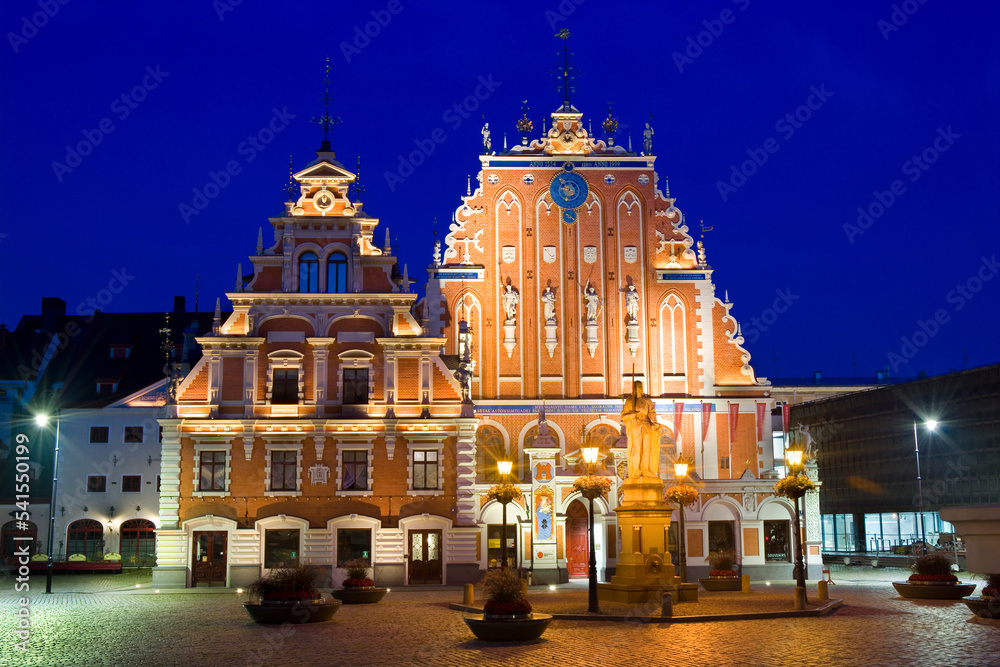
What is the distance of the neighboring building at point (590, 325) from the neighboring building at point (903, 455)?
5.24 m

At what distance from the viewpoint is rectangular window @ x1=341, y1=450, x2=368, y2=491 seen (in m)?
40.6

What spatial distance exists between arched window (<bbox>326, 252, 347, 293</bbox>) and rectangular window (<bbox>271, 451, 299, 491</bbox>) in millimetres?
6926

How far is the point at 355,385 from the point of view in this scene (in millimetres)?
41312

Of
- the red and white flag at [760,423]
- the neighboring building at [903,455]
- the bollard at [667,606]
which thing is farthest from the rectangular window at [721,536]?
the bollard at [667,606]

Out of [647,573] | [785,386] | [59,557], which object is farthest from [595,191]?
[785,386]

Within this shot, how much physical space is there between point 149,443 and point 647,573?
110 ft

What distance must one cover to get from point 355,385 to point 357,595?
40.6 ft

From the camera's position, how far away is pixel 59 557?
168 feet

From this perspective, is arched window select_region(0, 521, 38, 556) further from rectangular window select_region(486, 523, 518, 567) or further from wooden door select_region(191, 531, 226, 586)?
rectangular window select_region(486, 523, 518, 567)

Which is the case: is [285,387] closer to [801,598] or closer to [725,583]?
[725,583]

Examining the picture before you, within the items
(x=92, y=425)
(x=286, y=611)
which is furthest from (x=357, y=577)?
(x=92, y=425)

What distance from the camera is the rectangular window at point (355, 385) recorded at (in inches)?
1623

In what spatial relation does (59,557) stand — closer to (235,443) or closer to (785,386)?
(235,443)

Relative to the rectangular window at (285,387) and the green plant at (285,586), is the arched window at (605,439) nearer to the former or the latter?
the rectangular window at (285,387)
